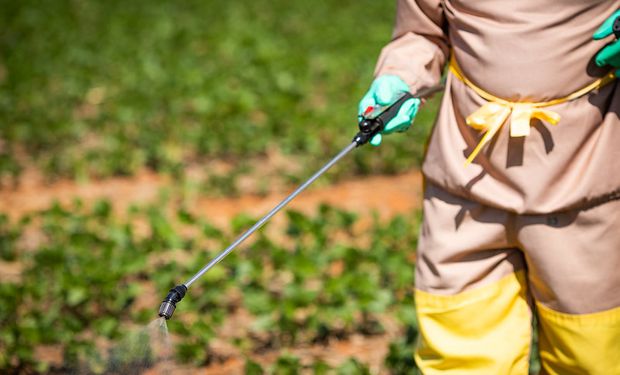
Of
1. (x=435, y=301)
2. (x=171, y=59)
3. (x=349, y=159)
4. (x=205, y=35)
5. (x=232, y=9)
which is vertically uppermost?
(x=232, y=9)

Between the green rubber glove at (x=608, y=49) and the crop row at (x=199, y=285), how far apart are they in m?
1.38

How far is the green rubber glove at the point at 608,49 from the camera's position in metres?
1.69

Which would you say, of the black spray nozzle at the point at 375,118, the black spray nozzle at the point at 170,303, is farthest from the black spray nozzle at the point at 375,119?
the black spray nozzle at the point at 170,303

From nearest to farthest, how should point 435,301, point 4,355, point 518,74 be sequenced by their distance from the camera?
1. point 518,74
2. point 435,301
3. point 4,355

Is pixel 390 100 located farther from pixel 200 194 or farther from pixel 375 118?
pixel 200 194

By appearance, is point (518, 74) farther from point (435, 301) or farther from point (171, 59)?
point (171, 59)

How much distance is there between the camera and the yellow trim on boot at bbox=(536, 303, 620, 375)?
71.9 inches

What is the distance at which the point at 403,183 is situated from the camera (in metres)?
4.75

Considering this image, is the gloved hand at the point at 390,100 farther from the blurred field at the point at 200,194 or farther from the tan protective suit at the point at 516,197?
the blurred field at the point at 200,194

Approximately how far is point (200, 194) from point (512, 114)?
3082mm

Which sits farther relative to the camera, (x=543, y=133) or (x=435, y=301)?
(x=435, y=301)

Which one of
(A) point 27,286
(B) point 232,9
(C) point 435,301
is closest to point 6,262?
(A) point 27,286

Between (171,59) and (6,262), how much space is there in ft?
11.2

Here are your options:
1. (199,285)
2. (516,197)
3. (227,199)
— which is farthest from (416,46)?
(227,199)
